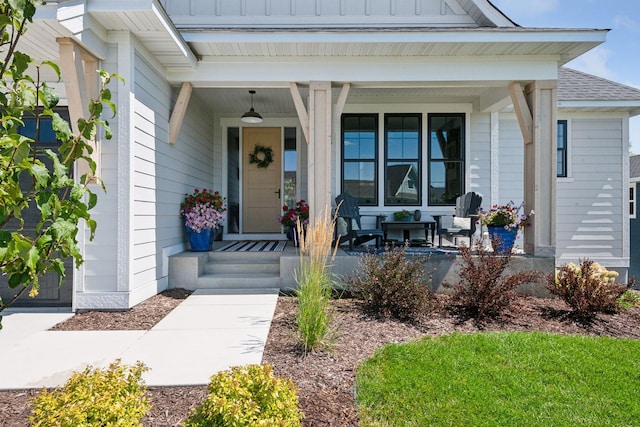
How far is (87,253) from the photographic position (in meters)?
4.06

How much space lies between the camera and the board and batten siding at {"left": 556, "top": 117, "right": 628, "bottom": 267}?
715 cm

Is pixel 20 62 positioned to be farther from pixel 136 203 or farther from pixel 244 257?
pixel 244 257

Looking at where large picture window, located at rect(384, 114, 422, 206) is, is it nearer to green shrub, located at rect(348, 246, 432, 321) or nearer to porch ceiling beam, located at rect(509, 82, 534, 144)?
porch ceiling beam, located at rect(509, 82, 534, 144)

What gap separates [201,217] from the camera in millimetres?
5445

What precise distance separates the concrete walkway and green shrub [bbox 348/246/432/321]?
42.6 inches

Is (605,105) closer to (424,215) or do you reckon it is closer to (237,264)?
(424,215)

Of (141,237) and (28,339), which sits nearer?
(28,339)

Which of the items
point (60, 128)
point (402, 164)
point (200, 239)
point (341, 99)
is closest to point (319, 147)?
point (341, 99)

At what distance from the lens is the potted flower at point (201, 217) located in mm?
5449

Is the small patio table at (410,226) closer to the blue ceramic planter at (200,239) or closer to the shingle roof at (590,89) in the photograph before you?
the blue ceramic planter at (200,239)

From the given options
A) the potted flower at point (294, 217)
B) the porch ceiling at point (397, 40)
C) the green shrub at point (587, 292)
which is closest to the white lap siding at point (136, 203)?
the porch ceiling at point (397, 40)

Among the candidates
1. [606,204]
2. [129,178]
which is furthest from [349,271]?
[606,204]

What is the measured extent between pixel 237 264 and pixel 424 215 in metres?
3.38

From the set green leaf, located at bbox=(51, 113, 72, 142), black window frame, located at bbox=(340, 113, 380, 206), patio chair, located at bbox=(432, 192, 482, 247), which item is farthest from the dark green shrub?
green leaf, located at bbox=(51, 113, 72, 142)
